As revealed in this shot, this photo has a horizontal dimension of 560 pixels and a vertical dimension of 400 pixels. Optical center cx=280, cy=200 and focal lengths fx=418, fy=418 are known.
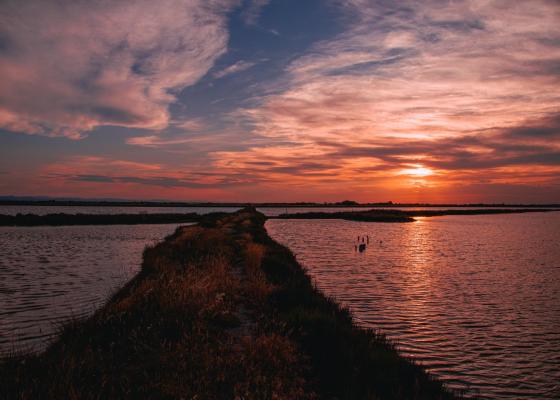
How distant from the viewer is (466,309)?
1636 centimetres

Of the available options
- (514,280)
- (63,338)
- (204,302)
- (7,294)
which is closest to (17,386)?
(63,338)

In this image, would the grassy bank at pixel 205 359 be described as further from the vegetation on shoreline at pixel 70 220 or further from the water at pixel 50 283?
the vegetation on shoreline at pixel 70 220

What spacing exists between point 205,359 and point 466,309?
41.1ft

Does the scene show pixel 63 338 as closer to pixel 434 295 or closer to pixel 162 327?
pixel 162 327

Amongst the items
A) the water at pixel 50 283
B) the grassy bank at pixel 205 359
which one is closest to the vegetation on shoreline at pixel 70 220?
the water at pixel 50 283

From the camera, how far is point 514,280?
22.7 metres

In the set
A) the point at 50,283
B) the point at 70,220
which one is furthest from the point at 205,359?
the point at 70,220

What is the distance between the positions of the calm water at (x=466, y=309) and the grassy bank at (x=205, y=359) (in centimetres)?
258

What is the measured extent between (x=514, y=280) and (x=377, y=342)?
16494mm

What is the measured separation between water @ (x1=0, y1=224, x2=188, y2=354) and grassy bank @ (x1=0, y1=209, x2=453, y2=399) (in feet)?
9.14

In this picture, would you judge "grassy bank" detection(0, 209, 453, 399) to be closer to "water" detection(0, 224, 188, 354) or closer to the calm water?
the calm water

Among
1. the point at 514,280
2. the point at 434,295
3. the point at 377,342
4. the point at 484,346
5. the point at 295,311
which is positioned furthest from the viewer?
the point at 514,280

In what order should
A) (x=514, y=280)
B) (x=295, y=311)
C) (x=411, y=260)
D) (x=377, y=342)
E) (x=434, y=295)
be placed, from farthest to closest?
(x=411, y=260), (x=514, y=280), (x=434, y=295), (x=295, y=311), (x=377, y=342)

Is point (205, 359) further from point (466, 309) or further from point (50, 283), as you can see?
point (50, 283)
